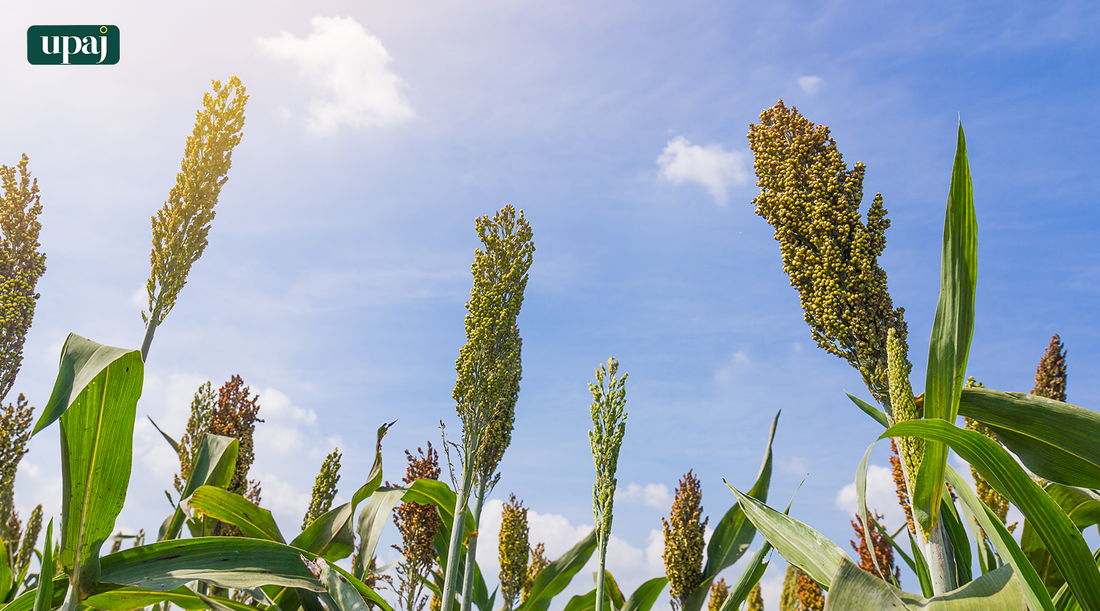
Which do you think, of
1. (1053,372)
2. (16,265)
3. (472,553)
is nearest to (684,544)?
(472,553)

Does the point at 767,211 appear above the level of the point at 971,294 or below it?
above

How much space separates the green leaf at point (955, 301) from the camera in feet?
6.01

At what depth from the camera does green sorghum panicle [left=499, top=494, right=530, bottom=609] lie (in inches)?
284

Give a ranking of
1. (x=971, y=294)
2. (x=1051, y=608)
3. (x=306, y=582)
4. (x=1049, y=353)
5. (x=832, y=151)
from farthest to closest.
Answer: (x=1049, y=353) → (x=832, y=151) → (x=306, y=582) → (x=971, y=294) → (x=1051, y=608)

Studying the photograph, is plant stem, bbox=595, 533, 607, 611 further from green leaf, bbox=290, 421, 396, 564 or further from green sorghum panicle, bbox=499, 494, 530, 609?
green sorghum panicle, bbox=499, 494, 530, 609

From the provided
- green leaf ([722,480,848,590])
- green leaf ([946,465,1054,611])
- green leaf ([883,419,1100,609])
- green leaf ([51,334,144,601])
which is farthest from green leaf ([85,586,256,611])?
green leaf ([946,465,1054,611])

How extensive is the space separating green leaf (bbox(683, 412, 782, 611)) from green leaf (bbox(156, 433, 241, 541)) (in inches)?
132

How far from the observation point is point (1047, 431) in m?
2.02

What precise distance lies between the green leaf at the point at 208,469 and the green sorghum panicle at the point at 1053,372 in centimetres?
836

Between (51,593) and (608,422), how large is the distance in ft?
11.2

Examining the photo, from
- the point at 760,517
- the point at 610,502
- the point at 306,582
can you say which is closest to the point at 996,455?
the point at 760,517

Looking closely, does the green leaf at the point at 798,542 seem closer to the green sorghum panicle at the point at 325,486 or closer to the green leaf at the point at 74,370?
the green leaf at the point at 74,370

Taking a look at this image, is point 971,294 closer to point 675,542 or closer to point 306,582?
point 306,582

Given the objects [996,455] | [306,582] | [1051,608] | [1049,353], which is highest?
[1049,353]
